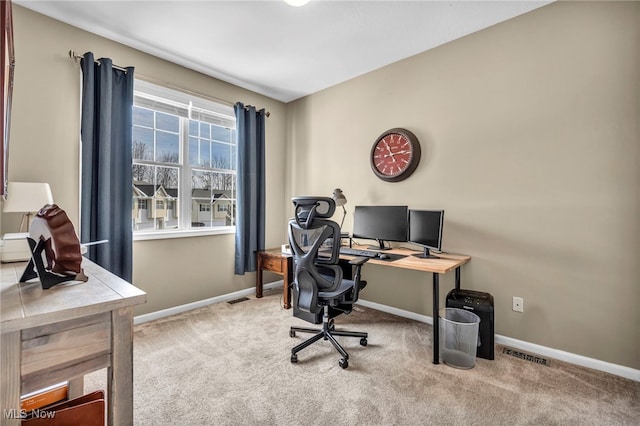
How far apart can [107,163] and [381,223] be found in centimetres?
253

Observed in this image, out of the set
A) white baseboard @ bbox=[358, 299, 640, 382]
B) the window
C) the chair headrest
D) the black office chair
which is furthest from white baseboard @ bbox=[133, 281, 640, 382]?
the chair headrest

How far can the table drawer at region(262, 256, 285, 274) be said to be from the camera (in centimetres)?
345

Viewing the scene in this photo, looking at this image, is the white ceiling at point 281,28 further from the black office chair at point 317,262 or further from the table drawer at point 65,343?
the table drawer at point 65,343

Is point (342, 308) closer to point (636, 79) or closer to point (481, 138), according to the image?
point (481, 138)

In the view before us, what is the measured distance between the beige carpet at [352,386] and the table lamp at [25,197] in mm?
1202

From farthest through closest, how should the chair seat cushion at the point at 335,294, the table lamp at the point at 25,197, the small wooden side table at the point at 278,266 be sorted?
the small wooden side table at the point at 278,266
the chair seat cushion at the point at 335,294
the table lamp at the point at 25,197

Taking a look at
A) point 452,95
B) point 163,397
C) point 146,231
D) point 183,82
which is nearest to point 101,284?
point 163,397

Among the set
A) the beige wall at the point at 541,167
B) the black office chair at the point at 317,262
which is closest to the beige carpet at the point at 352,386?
the black office chair at the point at 317,262

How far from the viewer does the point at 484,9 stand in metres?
2.33

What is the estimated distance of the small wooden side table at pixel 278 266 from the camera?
3.34 metres

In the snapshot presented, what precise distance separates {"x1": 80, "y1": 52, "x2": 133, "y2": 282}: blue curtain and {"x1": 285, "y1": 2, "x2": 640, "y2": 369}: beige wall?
2579 millimetres

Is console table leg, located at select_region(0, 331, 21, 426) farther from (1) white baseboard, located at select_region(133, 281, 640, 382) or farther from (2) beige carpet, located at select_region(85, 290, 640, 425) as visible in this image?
(1) white baseboard, located at select_region(133, 281, 640, 382)

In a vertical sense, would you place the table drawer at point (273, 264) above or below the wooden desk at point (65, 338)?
below

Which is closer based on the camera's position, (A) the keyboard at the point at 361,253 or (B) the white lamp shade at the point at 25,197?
(B) the white lamp shade at the point at 25,197
